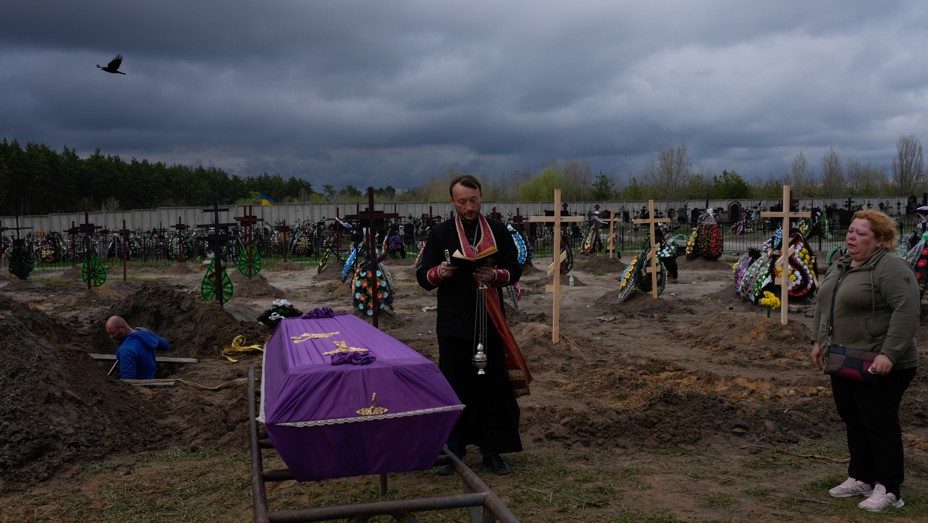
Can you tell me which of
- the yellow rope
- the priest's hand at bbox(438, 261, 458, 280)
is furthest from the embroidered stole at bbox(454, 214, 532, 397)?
the yellow rope

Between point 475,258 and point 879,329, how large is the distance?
218 cm

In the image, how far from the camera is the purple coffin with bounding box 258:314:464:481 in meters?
3.30

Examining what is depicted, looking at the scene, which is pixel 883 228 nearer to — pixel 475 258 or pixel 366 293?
pixel 475 258

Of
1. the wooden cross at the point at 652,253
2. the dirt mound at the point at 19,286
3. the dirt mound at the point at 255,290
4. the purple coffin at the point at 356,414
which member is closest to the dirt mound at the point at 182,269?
Result: the dirt mound at the point at 19,286

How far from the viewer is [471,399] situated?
4.71m

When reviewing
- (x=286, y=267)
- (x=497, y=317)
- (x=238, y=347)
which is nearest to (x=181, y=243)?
(x=286, y=267)

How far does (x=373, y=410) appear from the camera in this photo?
3363 millimetres

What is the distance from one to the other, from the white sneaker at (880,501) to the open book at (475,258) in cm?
241

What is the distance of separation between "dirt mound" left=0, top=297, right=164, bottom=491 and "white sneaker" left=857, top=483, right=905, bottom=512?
4.80 meters

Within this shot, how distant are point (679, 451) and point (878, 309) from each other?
1.88 m

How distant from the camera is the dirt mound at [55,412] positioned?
5128 millimetres

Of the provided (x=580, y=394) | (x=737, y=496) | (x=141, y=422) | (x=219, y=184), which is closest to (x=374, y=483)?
(x=737, y=496)

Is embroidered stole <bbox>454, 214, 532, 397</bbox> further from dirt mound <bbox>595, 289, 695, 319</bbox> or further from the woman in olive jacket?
dirt mound <bbox>595, 289, 695, 319</bbox>

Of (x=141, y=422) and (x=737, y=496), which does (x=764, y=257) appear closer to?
(x=737, y=496)
